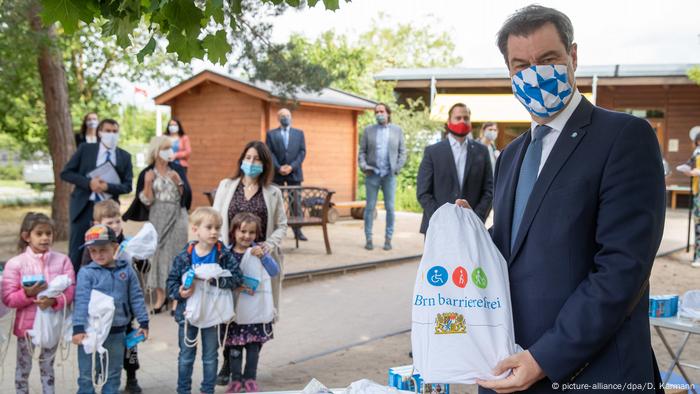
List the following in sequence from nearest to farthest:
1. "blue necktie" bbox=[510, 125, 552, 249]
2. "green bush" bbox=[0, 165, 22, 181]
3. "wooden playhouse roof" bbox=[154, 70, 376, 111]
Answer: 1. "blue necktie" bbox=[510, 125, 552, 249]
2. "wooden playhouse roof" bbox=[154, 70, 376, 111]
3. "green bush" bbox=[0, 165, 22, 181]

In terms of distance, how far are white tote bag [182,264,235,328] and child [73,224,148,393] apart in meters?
0.32

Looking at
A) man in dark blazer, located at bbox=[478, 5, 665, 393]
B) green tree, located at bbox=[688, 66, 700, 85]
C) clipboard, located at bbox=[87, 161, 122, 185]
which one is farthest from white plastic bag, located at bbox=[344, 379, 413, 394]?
green tree, located at bbox=[688, 66, 700, 85]

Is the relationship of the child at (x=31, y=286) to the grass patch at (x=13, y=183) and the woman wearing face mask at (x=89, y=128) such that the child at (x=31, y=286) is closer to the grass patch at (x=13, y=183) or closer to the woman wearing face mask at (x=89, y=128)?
the woman wearing face mask at (x=89, y=128)

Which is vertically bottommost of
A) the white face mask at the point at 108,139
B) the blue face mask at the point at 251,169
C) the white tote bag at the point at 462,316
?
the white tote bag at the point at 462,316

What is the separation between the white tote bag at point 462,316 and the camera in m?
1.80

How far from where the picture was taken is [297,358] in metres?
5.80

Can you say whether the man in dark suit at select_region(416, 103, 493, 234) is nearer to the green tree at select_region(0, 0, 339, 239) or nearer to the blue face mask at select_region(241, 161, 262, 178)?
the blue face mask at select_region(241, 161, 262, 178)

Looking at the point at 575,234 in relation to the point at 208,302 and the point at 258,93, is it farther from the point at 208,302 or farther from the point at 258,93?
the point at 258,93

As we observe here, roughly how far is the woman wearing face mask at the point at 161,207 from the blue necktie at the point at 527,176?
5.53m

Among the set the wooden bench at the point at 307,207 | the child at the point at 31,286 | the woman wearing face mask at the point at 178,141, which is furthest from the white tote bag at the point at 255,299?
the woman wearing face mask at the point at 178,141

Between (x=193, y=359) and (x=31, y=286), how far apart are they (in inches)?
45.3

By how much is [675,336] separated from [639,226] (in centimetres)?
577

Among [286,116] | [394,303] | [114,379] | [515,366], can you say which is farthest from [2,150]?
[515,366]

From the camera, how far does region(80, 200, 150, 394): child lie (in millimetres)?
4863
